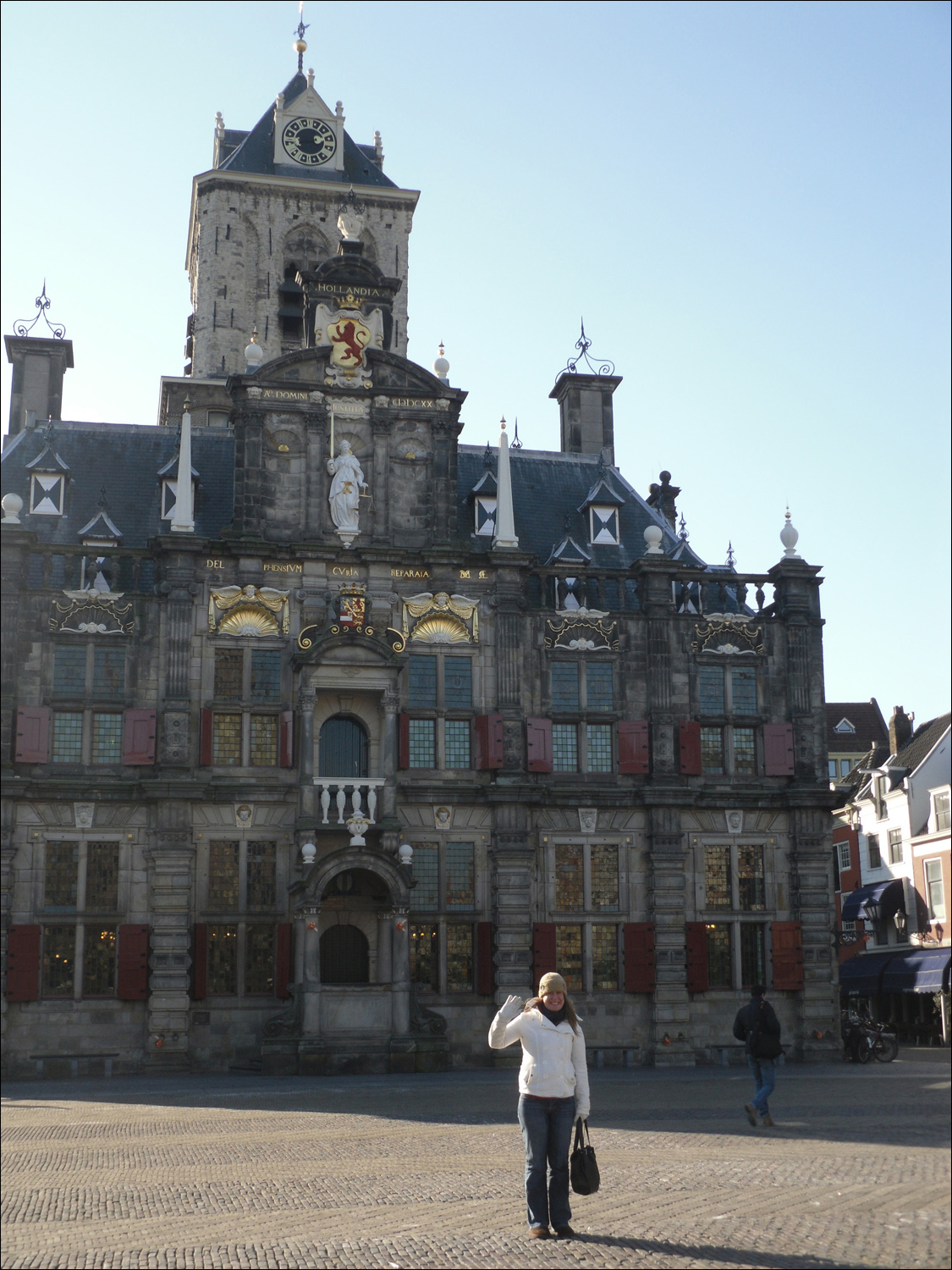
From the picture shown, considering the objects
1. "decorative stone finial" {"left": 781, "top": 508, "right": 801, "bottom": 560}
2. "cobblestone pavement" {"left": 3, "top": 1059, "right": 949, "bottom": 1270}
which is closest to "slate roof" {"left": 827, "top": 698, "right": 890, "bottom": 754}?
"decorative stone finial" {"left": 781, "top": 508, "right": 801, "bottom": 560}

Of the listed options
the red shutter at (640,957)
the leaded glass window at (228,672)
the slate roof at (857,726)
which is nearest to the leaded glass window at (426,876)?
the red shutter at (640,957)

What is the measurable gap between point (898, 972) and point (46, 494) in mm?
33713

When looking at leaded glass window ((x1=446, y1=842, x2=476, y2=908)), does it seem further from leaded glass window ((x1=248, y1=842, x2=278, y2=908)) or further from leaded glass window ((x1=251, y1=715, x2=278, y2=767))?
leaded glass window ((x1=251, y1=715, x2=278, y2=767))

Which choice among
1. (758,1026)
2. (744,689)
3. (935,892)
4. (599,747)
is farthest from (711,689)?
(758,1026)

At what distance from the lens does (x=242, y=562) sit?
121 feet

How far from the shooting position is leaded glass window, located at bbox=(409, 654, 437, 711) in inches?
1471

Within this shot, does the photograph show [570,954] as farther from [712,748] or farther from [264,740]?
[264,740]

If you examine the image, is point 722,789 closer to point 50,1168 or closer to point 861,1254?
point 50,1168

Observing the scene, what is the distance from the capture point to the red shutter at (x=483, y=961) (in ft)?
118

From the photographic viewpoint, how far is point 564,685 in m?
38.3

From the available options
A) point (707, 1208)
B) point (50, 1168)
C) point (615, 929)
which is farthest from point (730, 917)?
point (707, 1208)

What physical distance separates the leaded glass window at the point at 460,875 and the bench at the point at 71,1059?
9.22m

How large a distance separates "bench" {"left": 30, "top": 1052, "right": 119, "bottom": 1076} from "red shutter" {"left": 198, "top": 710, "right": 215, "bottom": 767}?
24.5 ft

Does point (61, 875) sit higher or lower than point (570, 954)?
higher
